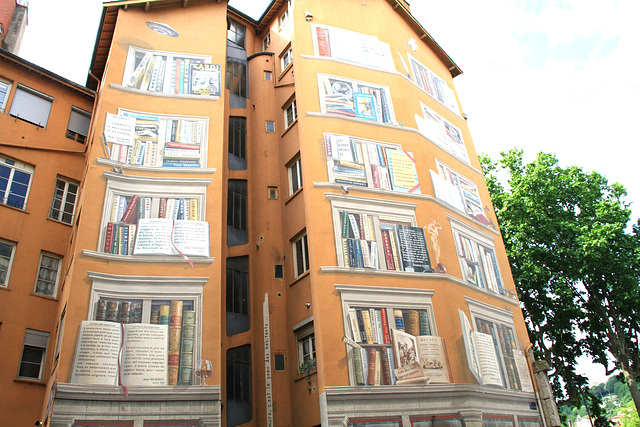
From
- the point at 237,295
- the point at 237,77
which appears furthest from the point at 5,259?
the point at 237,77

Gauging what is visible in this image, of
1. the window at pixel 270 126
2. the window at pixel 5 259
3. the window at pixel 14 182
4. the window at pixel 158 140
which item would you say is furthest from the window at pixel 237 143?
the window at pixel 5 259

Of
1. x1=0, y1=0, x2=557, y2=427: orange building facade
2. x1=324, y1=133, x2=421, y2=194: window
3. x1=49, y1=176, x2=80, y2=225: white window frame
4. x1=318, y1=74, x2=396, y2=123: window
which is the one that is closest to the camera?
x1=0, y1=0, x2=557, y2=427: orange building facade

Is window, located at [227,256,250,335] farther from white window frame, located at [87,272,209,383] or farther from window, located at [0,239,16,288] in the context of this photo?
window, located at [0,239,16,288]

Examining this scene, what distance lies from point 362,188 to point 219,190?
556 centimetres

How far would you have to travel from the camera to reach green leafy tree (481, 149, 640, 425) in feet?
91.7

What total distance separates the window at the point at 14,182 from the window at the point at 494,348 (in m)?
17.7

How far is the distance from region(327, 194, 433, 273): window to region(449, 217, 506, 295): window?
2.25 meters

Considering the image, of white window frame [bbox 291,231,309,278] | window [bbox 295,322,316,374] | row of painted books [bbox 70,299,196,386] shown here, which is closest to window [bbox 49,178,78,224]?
row of painted books [bbox 70,299,196,386]

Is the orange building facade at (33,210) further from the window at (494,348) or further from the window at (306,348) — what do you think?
the window at (494,348)

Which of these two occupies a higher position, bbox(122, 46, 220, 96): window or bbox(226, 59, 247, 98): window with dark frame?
bbox(226, 59, 247, 98): window with dark frame

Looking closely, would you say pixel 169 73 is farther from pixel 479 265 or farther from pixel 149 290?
pixel 479 265

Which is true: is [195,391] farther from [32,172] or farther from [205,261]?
[32,172]

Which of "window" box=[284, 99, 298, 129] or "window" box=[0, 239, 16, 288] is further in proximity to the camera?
"window" box=[284, 99, 298, 129]

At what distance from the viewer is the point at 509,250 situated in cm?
2998
